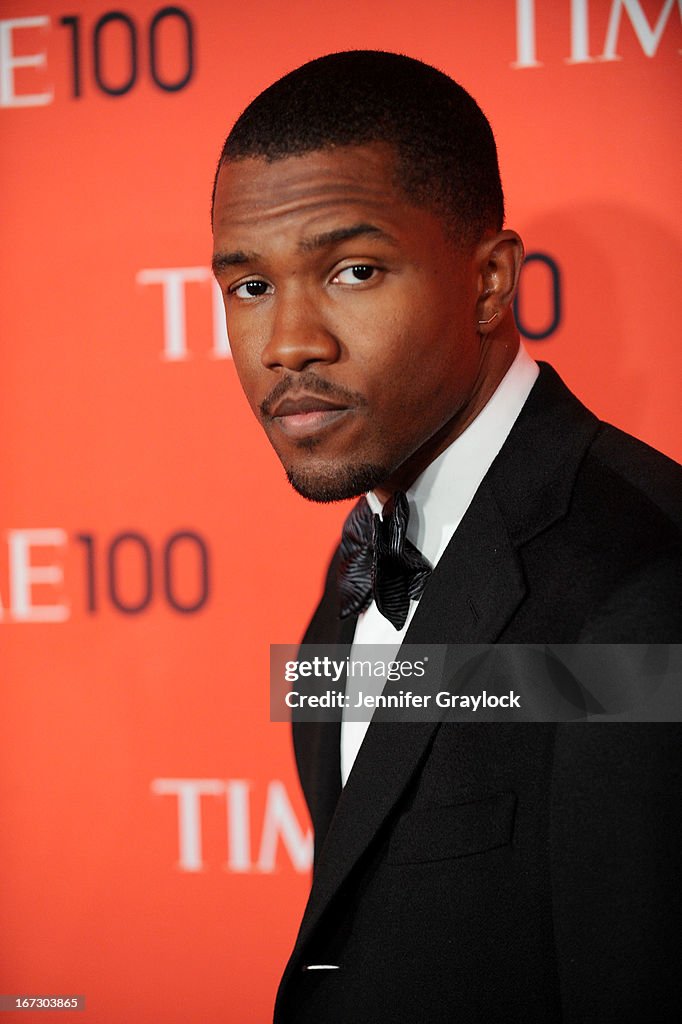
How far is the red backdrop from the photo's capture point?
1.69 metres

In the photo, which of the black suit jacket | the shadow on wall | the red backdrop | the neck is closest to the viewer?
the black suit jacket

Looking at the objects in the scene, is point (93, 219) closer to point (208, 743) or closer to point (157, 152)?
point (157, 152)

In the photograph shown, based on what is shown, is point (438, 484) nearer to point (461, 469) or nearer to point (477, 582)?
point (461, 469)

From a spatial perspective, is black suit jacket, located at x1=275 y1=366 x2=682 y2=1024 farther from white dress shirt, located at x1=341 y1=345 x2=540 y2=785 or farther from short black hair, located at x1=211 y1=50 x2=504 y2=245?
short black hair, located at x1=211 y1=50 x2=504 y2=245

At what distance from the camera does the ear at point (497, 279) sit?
3.35 feet

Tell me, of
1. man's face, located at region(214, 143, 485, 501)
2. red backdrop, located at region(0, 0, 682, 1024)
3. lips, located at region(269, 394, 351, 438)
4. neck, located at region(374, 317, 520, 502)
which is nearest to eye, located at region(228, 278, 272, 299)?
man's face, located at region(214, 143, 485, 501)

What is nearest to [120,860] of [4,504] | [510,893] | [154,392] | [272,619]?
[272,619]

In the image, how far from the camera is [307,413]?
987 millimetres

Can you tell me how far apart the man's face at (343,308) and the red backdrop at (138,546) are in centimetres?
68

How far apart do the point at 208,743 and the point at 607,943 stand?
3.35 ft

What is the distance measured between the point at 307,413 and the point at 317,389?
3cm

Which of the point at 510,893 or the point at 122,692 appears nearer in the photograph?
the point at 510,893

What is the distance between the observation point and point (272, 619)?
Answer: 171 centimetres

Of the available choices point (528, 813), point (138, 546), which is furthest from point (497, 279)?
point (138, 546)
